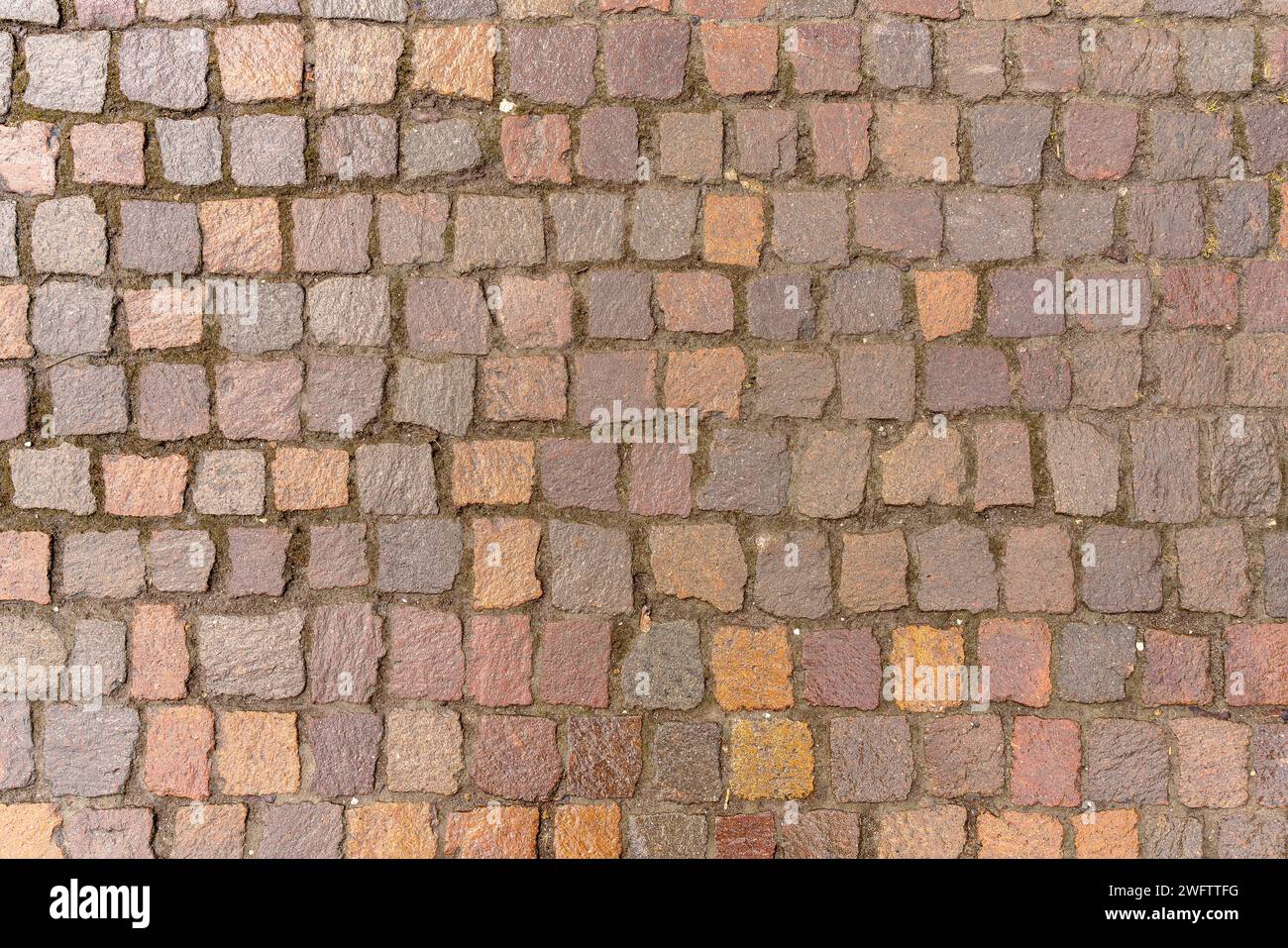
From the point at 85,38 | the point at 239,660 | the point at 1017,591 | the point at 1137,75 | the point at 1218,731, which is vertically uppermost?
the point at 85,38

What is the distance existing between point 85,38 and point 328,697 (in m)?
2.59

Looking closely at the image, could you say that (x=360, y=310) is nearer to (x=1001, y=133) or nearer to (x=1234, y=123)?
(x=1001, y=133)

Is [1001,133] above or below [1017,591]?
above

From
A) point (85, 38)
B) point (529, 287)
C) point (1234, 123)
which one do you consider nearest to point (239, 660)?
point (529, 287)

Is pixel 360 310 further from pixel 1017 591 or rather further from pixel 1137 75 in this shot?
pixel 1137 75

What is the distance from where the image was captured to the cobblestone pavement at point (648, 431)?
331 cm

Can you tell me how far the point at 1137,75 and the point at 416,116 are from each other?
2.64 meters

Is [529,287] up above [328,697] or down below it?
above

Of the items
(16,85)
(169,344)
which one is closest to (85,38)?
(16,85)

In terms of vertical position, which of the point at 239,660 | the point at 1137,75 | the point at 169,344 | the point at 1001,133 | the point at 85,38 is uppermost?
the point at 85,38

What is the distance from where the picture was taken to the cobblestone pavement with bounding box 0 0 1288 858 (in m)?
3.31

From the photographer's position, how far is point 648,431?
11.0 feet

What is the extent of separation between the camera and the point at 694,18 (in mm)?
3373

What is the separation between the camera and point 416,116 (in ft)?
11.1
